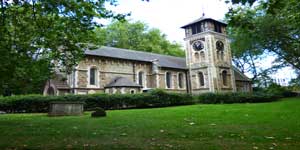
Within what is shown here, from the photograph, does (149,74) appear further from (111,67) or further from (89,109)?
(89,109)

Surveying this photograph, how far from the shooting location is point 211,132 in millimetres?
8344

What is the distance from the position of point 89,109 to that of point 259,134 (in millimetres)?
17164

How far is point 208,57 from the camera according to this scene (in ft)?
126

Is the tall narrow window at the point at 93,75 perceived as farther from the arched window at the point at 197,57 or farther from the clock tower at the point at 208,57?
the arched window at the point at 197,57

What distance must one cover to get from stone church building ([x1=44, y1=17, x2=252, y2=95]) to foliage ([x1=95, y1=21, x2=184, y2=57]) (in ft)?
43.9

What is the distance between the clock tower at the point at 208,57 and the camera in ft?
124

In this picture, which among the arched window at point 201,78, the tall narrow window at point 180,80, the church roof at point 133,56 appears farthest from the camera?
the tall narrow window at point 180,80

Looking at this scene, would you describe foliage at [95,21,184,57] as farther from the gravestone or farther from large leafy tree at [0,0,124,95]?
large leafy tree at [0,0,124,95]

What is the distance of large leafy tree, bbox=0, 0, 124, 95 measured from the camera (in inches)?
377

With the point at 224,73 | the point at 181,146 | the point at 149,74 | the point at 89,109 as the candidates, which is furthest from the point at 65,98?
the point at 224,73

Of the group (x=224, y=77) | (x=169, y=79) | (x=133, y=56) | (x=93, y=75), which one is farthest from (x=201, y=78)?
(x=93, y=75)

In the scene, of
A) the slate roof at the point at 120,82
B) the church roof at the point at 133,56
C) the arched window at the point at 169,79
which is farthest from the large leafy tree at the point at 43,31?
the arched window at the point at 169,79

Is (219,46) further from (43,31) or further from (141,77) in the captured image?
(43,31)

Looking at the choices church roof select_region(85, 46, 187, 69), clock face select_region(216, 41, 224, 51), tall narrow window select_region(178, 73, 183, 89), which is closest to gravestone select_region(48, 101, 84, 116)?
church roof select_region(85, 46, 187, 69)
